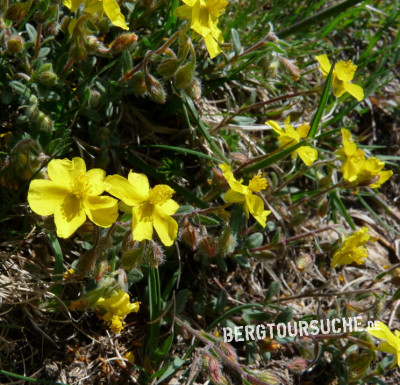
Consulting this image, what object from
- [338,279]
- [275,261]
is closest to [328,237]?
[338,279]

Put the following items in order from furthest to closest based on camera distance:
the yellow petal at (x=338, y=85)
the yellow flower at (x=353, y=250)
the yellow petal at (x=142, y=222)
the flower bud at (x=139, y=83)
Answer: the yellow petal at (x=338, y=85) → the yellow flower at (x=353, y=250) → the flower bud at (x=139, y=83) → the yellow petal at (x=142, y=222)

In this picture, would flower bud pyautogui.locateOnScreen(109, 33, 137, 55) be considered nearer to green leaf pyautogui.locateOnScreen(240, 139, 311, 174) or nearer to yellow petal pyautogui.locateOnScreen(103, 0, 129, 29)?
yellow petal pyautogui.locateOnScreen(103, 0, 129, 29)

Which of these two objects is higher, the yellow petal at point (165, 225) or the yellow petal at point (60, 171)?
the yellow petal at point (60, 171)

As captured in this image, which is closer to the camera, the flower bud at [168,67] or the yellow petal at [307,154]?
the flower bud at [168,67]

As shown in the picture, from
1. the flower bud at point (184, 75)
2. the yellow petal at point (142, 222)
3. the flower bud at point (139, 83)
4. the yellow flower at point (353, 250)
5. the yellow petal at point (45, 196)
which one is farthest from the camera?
the yellow flower at point (353, 250)

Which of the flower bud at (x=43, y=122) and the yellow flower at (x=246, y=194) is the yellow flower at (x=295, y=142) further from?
the flower bud at (x=43, y=122)

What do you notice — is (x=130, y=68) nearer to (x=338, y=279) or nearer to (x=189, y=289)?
(x=189, y=289)

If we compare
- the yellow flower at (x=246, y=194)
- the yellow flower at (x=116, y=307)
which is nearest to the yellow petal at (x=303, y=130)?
the yellow flower at (x=246, y=194)

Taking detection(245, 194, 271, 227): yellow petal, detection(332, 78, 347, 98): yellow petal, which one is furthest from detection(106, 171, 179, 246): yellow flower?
detection(332, 78, 347, 98): yellow petal
